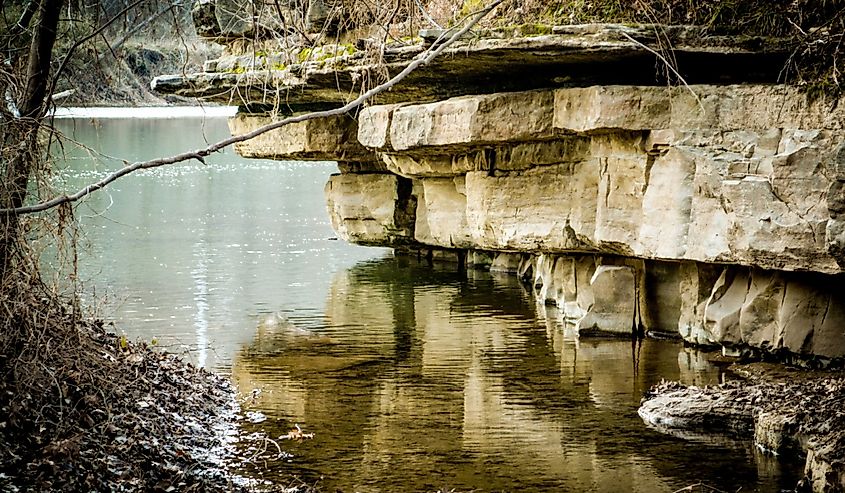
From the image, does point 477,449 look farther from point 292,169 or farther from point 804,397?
point 292,169

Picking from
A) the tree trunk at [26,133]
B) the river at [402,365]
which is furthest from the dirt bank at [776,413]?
the tree trunk at [26,133]

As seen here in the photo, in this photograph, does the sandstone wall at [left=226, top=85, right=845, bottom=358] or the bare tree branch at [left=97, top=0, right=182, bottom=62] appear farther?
the sandstone wall at [left=226, top=85, right=845, bottom=358]

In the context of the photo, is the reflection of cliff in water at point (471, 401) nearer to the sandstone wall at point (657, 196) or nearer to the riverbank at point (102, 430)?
the sandstone wall at point (657, 196)

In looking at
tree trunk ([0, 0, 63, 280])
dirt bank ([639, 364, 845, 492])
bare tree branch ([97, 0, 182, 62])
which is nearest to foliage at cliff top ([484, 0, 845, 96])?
dirt bank ([639, 364, 845, 492])

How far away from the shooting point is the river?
31.2 feet

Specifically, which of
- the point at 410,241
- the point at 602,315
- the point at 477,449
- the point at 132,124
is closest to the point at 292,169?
the point at 132,124

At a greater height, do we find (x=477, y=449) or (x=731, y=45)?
(x=731, y=45)

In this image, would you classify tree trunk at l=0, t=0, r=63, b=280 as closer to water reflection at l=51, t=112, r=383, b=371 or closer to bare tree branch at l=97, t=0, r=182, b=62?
water reflection at l=51, t=112, r=383, b=371

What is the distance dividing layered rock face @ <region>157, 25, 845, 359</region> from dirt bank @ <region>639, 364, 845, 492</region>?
120 centimetres

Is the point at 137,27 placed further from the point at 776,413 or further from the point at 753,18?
the point at 753,18

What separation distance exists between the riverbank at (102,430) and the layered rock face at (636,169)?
275cm

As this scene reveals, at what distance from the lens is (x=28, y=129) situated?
7711 millimetres

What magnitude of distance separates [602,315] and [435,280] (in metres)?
6.89

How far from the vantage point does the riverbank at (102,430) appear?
7520 millimetres
